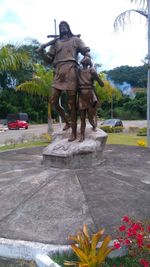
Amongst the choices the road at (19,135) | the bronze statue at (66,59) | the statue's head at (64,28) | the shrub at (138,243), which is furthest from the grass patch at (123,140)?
the shrub at (138,243)

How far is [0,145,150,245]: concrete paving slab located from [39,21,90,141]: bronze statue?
5.08ft

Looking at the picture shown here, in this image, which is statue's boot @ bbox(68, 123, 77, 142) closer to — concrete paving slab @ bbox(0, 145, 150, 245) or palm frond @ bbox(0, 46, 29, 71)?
concrete paving slab @ bbox(0, 145, 150, 245)

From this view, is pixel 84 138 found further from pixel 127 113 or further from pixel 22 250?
pixel 127 113

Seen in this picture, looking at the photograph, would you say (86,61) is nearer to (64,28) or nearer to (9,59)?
(64,28)

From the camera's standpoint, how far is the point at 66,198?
5.24 meters

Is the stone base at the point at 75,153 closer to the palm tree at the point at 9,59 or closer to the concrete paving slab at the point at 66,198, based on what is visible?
the concrete paving slab at the point at 66,198

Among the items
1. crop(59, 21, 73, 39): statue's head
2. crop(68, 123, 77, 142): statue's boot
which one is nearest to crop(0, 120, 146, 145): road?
crop(68, 123, 77, 142): statue's boot

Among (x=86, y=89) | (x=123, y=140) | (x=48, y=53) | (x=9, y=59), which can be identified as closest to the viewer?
(x=86, y=89)

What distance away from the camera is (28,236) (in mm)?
4250

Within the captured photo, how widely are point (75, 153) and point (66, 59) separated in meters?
2.06

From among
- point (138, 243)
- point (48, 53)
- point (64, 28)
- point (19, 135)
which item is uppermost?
point (64, 28)

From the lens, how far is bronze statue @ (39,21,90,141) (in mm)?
7320

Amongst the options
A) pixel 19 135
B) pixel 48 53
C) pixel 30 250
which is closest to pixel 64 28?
pixel 48 53

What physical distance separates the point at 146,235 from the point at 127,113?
53.7 metres
